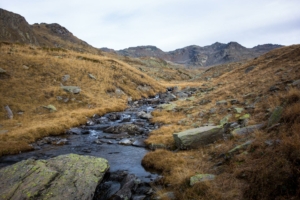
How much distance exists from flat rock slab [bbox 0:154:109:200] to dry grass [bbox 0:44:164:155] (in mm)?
6003

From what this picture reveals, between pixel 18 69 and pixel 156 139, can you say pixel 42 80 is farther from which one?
pixel 156 139

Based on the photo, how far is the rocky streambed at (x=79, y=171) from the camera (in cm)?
805

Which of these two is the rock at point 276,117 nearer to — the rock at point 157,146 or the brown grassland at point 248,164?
the brown grassland at point 248,164

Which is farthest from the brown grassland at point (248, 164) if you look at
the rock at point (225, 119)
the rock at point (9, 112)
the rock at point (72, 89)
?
the rock at point (72, 89)

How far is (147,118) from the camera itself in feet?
73.0

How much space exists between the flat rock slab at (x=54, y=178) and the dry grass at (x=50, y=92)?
6.00 metres

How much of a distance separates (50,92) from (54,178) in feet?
66.1

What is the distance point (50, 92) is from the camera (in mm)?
26031

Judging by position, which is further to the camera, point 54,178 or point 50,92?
point 50,92

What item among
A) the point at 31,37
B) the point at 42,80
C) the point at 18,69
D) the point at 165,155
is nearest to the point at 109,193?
the point at 165,155

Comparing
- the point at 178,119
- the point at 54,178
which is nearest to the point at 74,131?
the point at 178,119

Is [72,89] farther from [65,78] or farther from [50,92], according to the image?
[65,78]

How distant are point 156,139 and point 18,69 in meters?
25.0

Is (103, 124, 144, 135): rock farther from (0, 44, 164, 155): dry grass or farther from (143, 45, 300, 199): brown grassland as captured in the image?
(0, 44, 164, 155): dry grass
